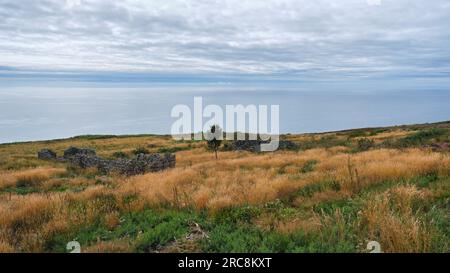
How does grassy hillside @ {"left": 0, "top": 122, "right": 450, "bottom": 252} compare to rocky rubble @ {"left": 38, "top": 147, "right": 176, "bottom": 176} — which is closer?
grassy hillside @ {"left": 0, "top": 122, "right": 450, "bottom": 252}

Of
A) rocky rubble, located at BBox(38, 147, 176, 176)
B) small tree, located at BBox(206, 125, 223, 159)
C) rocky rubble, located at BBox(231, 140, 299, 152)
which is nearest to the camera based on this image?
rocky rubble, located at BBox(38, 147, 176, 176)

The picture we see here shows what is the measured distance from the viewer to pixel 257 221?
6258 mm

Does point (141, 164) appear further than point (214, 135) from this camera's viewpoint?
No

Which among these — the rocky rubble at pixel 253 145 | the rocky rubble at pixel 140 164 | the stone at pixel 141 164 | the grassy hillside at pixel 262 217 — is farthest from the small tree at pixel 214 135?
the grassy hillside at pixel 262 217

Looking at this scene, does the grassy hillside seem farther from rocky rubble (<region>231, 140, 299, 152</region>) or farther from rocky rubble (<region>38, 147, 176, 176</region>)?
rocky rubble (<region>231, 140, 299, 152</region>)

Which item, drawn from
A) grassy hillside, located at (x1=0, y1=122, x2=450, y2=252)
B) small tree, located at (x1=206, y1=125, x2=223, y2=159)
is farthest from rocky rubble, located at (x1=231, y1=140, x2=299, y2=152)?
grassy hillside, located at (x1=0, y1=122, x2=450, y2=252)

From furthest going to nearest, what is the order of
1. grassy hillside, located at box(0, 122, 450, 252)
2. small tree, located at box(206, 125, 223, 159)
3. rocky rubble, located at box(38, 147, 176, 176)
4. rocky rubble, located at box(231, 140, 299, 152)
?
1. rocky rubble, located at box(231, 140, 299, 152)
2. small tree, located at box(206, 125, 223, 159)
3. rocky rubble, located at box(38, 147, 176, 176)
4. grassy hillside, located at box(0, 122, 450, 252)

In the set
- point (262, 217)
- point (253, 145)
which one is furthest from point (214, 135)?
point (262, 217)

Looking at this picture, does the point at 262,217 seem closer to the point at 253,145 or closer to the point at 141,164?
the point at 141,164

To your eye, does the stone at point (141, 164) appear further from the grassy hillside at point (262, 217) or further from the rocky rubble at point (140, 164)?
the grassy hillside at point (262, 217)

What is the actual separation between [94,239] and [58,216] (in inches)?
59.1

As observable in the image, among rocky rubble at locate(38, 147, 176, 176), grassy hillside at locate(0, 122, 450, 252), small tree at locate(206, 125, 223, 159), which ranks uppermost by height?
small tree at locate(206, 125, 223, 159)
